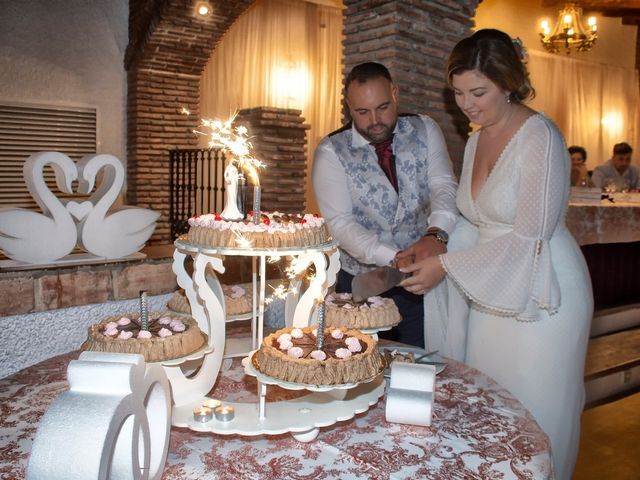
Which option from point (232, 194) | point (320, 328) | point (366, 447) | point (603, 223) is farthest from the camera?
point (603, 223)

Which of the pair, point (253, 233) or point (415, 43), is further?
point (415, 43)

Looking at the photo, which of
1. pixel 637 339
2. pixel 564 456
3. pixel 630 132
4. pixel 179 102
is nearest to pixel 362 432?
pixel 564 456

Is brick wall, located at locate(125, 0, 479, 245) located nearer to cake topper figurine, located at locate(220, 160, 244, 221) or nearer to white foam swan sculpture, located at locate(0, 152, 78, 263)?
white foam swan sculpture, located at locate(0, 152, 78, 263)

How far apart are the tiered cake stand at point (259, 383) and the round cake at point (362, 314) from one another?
138 millimetres

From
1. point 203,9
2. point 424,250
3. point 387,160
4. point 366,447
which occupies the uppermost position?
point 203,9

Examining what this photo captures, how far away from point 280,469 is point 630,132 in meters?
17.6

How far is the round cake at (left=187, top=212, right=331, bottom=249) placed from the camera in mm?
1811

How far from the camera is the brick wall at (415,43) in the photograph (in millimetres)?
5168

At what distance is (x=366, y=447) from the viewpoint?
5.27 feet

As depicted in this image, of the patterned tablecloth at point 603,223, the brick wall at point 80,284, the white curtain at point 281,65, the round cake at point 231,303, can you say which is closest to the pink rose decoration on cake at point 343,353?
the round cake at point 231,303

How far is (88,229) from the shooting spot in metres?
2.83

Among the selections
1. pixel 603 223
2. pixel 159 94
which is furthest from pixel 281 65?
pixel 603 223

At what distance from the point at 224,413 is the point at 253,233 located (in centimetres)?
50

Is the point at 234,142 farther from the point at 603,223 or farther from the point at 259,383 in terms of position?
the point at 603,223
